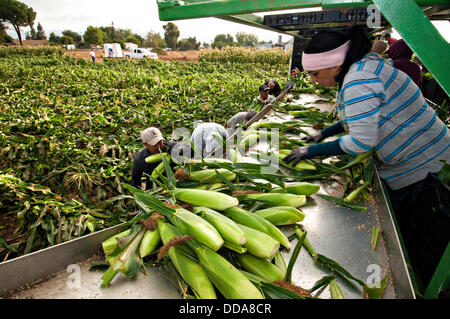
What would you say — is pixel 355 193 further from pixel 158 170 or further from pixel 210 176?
pixel 158 170

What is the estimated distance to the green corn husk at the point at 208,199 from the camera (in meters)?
1.37

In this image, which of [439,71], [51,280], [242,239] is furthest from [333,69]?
[51,280]

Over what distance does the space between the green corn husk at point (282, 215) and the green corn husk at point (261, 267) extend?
0.91 ft

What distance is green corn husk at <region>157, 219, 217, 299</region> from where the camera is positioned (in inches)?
41.1

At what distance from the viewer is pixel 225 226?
120 cm

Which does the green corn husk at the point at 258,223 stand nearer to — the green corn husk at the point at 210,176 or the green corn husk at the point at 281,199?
the green corn husk at the point at 281,199

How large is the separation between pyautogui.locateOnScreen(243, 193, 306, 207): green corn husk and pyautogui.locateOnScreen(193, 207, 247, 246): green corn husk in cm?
Answer: 31

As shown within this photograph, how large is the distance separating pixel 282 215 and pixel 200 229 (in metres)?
0.50

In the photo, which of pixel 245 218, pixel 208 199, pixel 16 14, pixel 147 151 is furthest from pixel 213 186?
pixel 16 14

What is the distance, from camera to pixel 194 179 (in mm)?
1776
